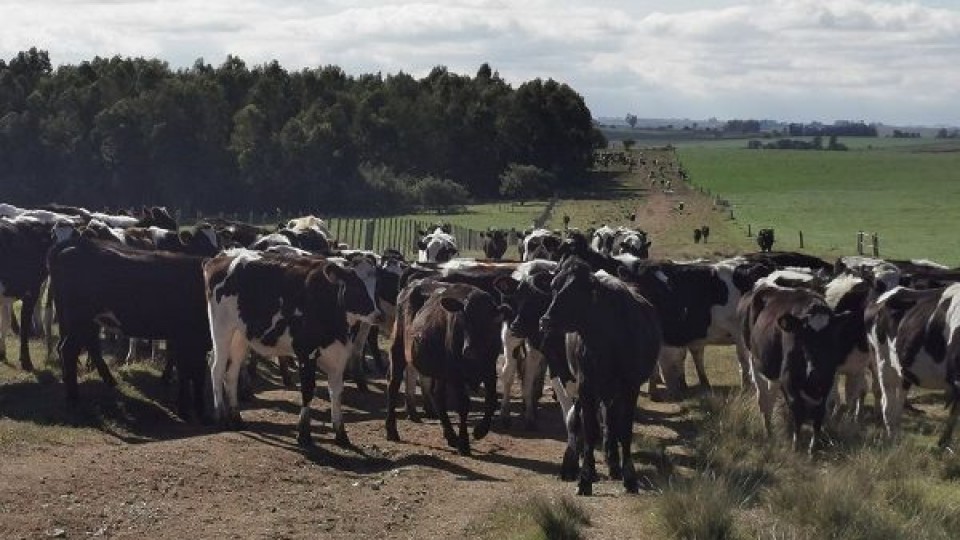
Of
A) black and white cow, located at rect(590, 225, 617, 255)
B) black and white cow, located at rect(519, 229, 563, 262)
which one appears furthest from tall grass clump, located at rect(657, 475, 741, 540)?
black and white cow, located at rect(590, 225, 617, 255)

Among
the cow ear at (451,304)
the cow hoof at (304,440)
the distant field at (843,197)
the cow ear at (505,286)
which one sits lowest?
the distant field at (843,197)

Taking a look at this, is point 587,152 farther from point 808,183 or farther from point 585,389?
point 585,389

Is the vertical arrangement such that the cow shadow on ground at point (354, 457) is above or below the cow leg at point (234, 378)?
below

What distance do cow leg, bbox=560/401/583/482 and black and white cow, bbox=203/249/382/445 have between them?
3255 millimetres

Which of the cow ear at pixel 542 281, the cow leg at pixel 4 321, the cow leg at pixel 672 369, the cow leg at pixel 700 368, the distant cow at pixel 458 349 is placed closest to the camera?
the cow ear at pixel 542 281

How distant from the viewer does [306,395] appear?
15359 mm

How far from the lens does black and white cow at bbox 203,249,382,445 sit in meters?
15.9

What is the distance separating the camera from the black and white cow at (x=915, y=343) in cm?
1502

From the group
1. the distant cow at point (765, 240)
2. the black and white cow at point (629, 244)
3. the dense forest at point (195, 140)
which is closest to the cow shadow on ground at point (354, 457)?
the black and white cow at point (629, 244)

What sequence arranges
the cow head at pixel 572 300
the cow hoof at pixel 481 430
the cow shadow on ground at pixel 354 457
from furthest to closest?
the cow hoof at pixel 481 430 < the cow shadow on ground at pixel 354 457 < the cow head at pixel 572 300

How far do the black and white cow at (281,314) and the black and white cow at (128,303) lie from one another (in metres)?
0.86

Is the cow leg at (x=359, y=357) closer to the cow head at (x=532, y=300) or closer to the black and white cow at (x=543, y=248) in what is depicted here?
the black and white cow at (x=543, y=248)

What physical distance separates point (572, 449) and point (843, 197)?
9896 centimetres

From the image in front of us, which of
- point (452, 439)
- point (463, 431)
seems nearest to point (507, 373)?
point (452, 439)
